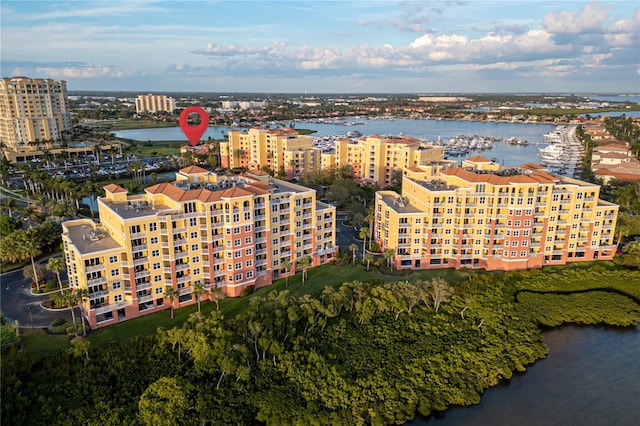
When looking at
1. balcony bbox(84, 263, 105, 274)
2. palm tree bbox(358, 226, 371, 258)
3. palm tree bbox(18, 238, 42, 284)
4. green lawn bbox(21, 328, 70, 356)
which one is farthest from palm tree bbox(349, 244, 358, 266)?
palm tree bbox(18, 238, 42, 284)

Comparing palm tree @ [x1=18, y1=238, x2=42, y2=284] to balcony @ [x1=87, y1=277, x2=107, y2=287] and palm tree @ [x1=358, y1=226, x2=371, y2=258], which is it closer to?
balcony @ [x1=87, y1=277, x2=107, y2=287]

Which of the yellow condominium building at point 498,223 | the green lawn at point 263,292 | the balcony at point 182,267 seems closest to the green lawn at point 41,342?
the green lawn at point 263,292

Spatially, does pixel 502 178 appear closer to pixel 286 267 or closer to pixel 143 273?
pixel 286 267

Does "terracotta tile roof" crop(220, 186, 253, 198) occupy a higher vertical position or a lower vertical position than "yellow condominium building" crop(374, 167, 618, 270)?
higher

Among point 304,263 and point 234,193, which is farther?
point 304,263

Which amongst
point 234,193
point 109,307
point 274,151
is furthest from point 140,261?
point 274,151

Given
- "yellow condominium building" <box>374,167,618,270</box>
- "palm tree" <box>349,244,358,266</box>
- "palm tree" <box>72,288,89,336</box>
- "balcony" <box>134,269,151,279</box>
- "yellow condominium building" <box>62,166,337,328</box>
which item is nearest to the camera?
"palm tree" <box>72,288,89,336</box>
